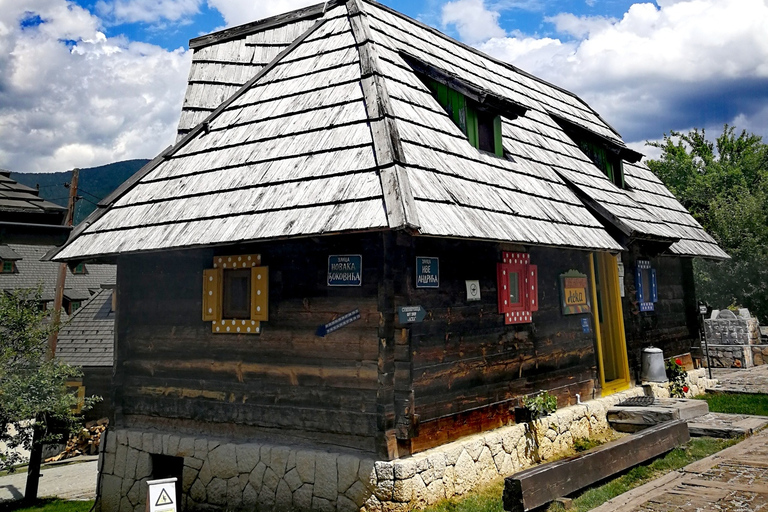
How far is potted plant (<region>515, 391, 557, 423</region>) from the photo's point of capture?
23.8ft

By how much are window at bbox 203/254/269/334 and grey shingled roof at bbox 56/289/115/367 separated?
15.1m

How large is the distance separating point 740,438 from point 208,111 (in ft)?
28.3

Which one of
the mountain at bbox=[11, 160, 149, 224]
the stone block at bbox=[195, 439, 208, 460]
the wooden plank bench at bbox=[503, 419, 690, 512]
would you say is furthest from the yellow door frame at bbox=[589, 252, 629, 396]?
the mountain at bbox=[11, 160, 149, 224]

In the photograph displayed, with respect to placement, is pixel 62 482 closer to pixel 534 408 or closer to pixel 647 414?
pixel 534 408

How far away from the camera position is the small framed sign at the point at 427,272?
19.7 feet

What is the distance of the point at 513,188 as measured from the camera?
7.47m

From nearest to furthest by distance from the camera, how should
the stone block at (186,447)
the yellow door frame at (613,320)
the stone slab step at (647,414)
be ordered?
the stone block at (186,447) < the stone slab step at (647,414) < the yellow door frame at (613,320)

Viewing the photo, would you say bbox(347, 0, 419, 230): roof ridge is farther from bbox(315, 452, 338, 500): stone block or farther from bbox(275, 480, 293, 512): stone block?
bbox(275, 480, 293, 512): stone block

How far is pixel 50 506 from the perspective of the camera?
1184 centimetres

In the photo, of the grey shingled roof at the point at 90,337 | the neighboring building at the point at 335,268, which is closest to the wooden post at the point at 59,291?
the grey shingled roof at the point at 90,337

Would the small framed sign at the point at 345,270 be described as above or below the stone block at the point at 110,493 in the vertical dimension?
above

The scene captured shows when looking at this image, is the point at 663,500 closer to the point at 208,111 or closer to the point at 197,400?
the point at 197,400

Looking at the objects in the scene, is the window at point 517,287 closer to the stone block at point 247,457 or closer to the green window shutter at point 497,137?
the green window shutter at point 497,137

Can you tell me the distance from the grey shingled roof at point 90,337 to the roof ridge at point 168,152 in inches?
544
